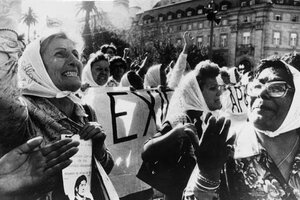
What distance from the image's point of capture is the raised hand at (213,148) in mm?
914

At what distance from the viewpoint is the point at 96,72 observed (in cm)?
238

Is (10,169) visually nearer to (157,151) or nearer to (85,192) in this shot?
(85,192)

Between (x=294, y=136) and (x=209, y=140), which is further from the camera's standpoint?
(x=294, y=136)

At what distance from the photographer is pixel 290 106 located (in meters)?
1.06

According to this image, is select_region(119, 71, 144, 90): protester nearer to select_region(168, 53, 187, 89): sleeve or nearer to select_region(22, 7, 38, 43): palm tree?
select_region(168, 53, 187, 89): sleeve

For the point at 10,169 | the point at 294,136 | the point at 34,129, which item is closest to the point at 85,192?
the point at 34,129

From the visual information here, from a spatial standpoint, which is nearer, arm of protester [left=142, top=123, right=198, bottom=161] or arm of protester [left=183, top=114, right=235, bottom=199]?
arm of protester [left=183, top=114, right=235, bottom=199]

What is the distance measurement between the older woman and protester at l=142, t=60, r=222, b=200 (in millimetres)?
189

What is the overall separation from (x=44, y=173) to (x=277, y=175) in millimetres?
637

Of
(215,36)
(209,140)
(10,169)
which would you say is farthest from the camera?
(215,36)

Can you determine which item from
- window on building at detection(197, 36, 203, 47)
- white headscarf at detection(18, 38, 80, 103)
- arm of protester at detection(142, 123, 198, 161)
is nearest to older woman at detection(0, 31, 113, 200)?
white headscarf at detection(18, 38, 80, 103)

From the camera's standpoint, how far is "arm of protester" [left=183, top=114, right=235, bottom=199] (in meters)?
0.92

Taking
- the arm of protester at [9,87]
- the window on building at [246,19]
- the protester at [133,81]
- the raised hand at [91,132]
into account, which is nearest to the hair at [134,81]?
the protester at [133,81]

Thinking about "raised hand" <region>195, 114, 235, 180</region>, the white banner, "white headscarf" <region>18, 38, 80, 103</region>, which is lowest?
the white banner
